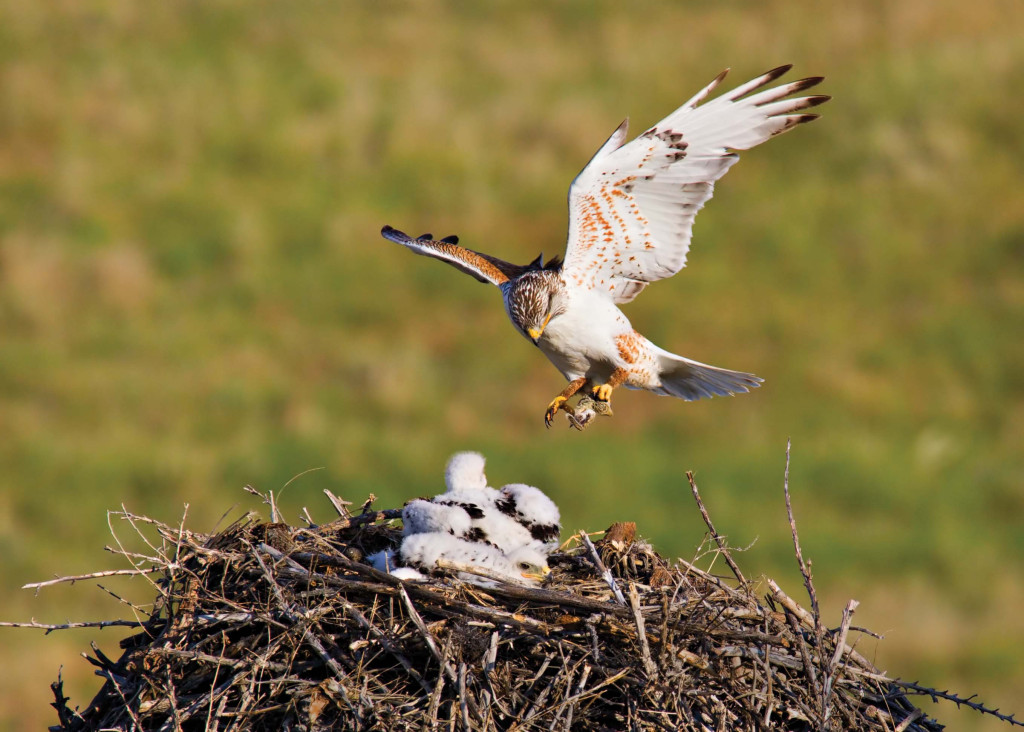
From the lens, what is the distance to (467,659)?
4953 mm

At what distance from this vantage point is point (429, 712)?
473 centimetres

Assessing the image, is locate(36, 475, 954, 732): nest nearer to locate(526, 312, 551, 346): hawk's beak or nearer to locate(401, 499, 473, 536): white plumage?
locate(401, 499, 473, 536): white plumage

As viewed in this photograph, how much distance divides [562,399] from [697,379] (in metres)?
0.96

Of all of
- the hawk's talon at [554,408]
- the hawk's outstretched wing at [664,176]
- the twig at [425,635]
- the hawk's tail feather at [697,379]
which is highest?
the hawk's outstretched wing at [664,176]

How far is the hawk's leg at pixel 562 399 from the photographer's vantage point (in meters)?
6.60

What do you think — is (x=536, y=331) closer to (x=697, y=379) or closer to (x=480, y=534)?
(x=697, y=379)

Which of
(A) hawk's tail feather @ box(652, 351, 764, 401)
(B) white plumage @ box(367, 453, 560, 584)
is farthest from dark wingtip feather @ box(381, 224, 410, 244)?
(B) white plumage @ box(367, 453, 560, 584)

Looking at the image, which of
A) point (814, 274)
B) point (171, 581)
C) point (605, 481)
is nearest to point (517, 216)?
point (814, 274)

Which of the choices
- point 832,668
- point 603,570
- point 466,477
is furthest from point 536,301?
point 832,668

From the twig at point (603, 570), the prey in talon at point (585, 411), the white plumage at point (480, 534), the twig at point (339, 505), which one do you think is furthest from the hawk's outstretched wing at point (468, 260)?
the twig at point (603, 570)

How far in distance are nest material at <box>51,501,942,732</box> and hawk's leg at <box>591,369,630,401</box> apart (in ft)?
5.09

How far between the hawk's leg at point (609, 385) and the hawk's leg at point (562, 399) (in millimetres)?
98

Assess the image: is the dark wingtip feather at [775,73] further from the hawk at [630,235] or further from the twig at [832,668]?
the twig at [832,668]

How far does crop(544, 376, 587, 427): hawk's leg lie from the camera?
6.60 meters
